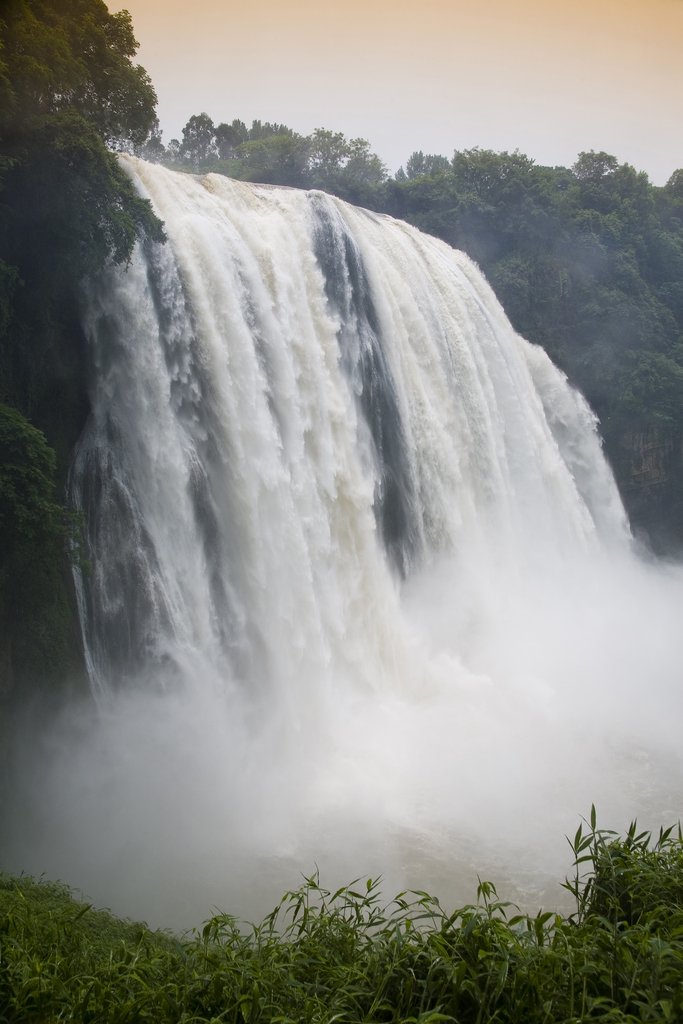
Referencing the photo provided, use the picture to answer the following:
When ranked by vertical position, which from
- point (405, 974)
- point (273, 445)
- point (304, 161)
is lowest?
point (405, 974)

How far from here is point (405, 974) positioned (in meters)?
3.84

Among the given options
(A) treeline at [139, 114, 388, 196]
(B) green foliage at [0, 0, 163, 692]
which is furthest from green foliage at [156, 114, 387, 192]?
(B) green foliage at [0, 0, 163, 692]

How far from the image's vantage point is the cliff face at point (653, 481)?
2525 centimetres

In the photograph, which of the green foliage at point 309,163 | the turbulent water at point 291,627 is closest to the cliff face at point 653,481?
the turbulent water at point 291,627

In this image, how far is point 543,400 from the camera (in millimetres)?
21891

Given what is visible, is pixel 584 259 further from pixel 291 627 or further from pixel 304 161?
pixel 291 627

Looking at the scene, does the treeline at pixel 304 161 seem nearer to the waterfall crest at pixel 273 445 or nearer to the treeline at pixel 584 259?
the treeline at pixel 584 259

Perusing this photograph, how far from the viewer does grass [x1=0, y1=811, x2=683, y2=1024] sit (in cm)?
350

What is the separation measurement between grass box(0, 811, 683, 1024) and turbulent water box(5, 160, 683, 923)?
145 inches

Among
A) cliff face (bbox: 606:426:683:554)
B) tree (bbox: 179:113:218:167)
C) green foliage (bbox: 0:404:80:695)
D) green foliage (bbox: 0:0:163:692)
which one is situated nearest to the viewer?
green foliage (bbox: 0:404:80:695)

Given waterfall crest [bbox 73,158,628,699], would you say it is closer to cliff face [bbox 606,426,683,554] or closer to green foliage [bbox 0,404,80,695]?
green foliage [bbox 0,404,80,695]

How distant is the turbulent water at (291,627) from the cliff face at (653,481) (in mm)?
11105

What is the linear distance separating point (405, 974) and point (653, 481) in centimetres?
2445

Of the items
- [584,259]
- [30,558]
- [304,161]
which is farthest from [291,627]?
[304,161]
